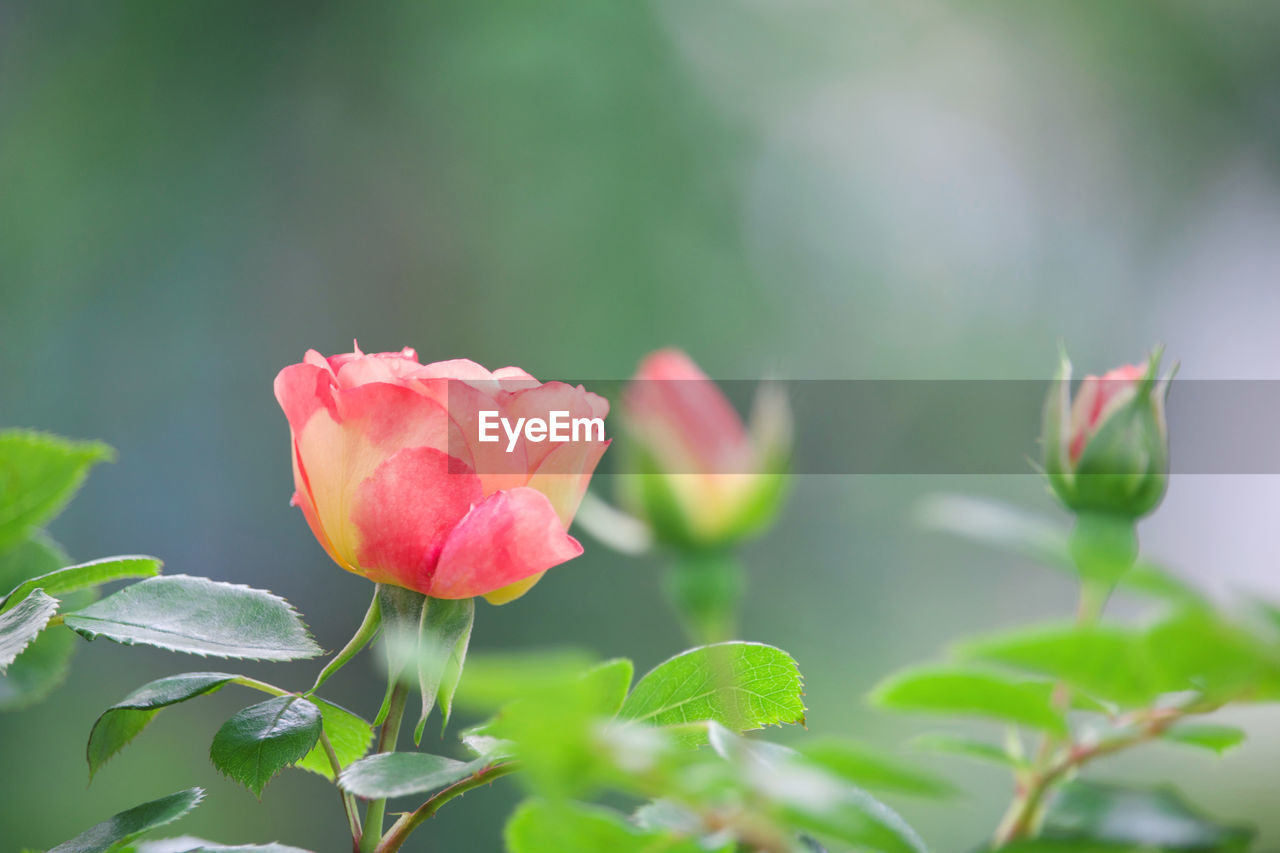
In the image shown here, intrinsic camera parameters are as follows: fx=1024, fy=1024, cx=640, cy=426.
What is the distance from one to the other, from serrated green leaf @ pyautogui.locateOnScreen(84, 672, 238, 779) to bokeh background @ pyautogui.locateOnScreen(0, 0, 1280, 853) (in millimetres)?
1240

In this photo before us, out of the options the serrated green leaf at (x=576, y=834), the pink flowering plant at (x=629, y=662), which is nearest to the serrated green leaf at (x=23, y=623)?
the pink flowering plant at (x=629, y=662)

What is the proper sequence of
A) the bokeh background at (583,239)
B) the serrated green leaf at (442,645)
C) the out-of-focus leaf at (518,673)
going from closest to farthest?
the out-of-focus leaf at (518,673) → the serrated green leaf at (442,645) → the bokeh background at (583,239)

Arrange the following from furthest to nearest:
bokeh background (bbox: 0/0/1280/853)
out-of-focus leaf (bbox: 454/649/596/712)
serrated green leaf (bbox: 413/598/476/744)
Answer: bokeh background (bbox: 0/0/1280/853) → serrated green leaf (bbox: 413/598/476/744) → out-of-focus leaf (bbox: 454/649/596/712)

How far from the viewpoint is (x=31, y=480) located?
0.27 metres

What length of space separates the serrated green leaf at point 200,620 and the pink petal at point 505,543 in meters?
0.04

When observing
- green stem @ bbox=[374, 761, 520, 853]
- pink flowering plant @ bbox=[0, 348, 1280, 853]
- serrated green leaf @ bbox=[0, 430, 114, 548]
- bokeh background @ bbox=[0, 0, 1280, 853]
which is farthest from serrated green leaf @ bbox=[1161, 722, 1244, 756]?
bokeh background @ bbox=[0, 0, 1280, 853]

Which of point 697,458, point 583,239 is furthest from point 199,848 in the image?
point 583,239

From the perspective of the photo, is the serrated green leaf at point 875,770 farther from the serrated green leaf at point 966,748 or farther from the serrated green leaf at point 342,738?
the serrated green leaf at point 342,738

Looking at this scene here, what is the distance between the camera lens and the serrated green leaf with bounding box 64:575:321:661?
7.8 inches

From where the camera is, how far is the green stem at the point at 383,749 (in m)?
0.19

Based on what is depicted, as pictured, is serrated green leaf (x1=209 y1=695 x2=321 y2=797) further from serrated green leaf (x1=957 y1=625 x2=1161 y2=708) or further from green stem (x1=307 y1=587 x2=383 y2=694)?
serrated green leaf (x1=957 y1=625 x2=1161 y2=708)

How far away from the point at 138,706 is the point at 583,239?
1808 millimetres

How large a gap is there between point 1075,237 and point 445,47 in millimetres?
1415

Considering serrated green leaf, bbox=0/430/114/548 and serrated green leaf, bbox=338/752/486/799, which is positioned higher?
serrated green leaf, bbox=0/430/114/548
